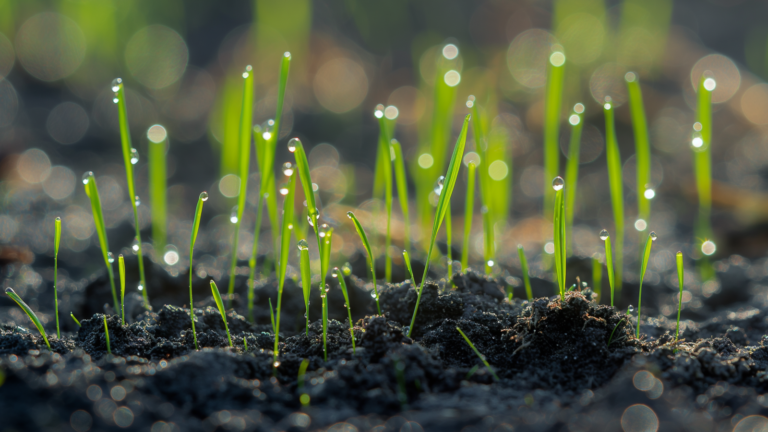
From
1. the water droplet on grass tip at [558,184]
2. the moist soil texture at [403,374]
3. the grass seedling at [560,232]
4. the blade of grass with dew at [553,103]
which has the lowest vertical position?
the moist soil texture at [403,374]

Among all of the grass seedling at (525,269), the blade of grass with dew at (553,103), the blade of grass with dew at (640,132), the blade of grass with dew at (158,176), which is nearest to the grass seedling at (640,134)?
the blade of grass with dew at (640,132)

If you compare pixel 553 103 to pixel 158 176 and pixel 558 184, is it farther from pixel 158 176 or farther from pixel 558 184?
pixel 158 176

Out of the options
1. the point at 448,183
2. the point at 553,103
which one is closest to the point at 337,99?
the point at 553,103

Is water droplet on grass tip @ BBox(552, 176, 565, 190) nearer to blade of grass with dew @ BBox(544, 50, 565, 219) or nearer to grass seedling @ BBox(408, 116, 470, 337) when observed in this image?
grass seedling @ BBox(408, 116, 470, 337)

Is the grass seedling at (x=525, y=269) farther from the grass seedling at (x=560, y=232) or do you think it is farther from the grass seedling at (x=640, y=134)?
the grass seedling at (x=640, y=134)

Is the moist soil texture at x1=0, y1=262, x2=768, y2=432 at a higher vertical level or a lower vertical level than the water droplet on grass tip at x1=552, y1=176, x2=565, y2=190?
lower

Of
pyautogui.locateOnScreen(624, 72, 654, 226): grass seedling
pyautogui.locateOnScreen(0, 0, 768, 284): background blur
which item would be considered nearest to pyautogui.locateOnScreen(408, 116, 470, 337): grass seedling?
pyautogui.locateOnScreen(624, 72, 654, 226): grass seedling

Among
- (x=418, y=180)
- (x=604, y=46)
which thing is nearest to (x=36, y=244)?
(x=418, y=180)
